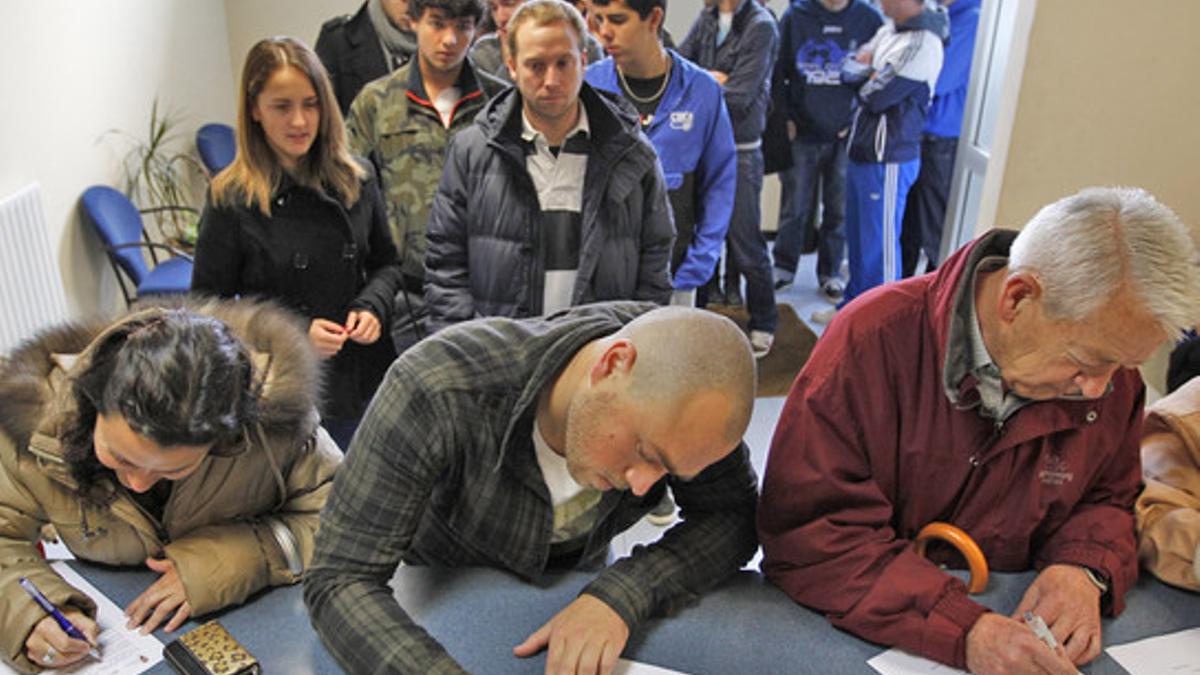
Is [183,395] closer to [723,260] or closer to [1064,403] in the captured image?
[1064,403]

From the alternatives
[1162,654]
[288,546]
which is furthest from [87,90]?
[1162,654]

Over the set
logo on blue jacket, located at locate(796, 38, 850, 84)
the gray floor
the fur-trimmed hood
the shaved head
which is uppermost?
logo on blue jacket, located at locate(796, 38, 850, 84)

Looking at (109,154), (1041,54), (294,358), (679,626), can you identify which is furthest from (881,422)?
(109,154)

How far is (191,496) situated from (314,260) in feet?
3.10

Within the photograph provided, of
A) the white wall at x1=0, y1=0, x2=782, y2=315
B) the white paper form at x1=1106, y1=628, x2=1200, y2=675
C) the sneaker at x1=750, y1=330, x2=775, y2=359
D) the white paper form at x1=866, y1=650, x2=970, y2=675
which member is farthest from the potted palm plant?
the white paper form at x1=1106, y1=628, x2=1200, y2=675

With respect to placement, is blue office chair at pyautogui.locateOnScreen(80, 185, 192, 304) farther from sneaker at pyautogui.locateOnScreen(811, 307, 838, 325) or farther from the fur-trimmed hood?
sneaker at pyautogui.locateOnScreen(811, 307, 838, 325)

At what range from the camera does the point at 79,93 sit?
3545 millimetres

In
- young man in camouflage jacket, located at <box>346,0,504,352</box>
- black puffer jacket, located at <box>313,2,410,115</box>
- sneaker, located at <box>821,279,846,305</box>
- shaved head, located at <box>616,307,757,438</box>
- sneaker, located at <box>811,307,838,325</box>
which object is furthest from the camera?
sneaker, located at <box>821,279,846,305</box>

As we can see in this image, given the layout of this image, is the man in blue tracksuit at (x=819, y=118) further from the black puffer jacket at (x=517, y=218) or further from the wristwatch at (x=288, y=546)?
the wristwatch at (x=288, y=546)

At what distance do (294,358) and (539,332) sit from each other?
1.38 feet

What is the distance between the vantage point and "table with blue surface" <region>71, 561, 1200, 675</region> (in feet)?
4.24

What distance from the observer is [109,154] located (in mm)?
3832

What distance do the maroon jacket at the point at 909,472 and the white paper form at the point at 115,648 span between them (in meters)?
0.90

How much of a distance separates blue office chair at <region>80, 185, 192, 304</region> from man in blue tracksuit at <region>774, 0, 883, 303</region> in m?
2.98
